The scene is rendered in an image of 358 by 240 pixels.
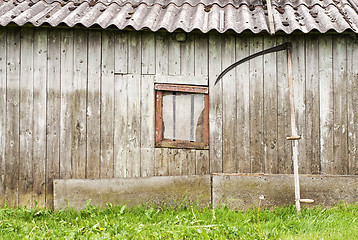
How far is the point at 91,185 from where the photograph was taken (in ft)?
17.8

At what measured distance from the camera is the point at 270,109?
18.4 feet

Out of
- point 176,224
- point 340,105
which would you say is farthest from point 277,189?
point 176,224

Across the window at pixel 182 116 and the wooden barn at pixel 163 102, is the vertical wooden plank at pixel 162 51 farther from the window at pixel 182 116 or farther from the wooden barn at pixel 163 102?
the window at pixel 182 116

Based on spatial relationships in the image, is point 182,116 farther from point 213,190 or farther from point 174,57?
point 213,190

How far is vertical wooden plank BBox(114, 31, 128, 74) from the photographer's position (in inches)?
221

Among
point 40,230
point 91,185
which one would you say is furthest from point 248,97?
point 40,230

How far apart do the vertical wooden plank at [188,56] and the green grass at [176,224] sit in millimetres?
2099

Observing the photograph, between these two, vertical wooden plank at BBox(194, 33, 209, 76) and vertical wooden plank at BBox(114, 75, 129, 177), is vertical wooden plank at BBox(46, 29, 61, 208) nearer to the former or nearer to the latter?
vertical wooden plank at BBox(114, 75, 129, 177)

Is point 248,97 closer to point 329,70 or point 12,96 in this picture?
point 329,70

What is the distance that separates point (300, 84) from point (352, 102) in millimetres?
849

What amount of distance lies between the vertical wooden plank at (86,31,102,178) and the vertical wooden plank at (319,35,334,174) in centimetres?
342

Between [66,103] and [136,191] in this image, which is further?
A: [66,103]

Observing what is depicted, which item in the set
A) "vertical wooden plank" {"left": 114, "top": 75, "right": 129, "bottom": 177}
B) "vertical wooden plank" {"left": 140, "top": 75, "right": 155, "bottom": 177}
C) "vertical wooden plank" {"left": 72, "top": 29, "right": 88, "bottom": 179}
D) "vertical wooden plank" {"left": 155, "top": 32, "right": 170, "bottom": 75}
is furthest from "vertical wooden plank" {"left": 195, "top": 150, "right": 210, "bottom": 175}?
"vertical wooden plank" {"left": 72, "top": 29, "right": 88, "bottom": 179}

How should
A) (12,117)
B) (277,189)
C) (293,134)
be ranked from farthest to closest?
1. (12,117)
2. (277,189)
3. (293,134)
